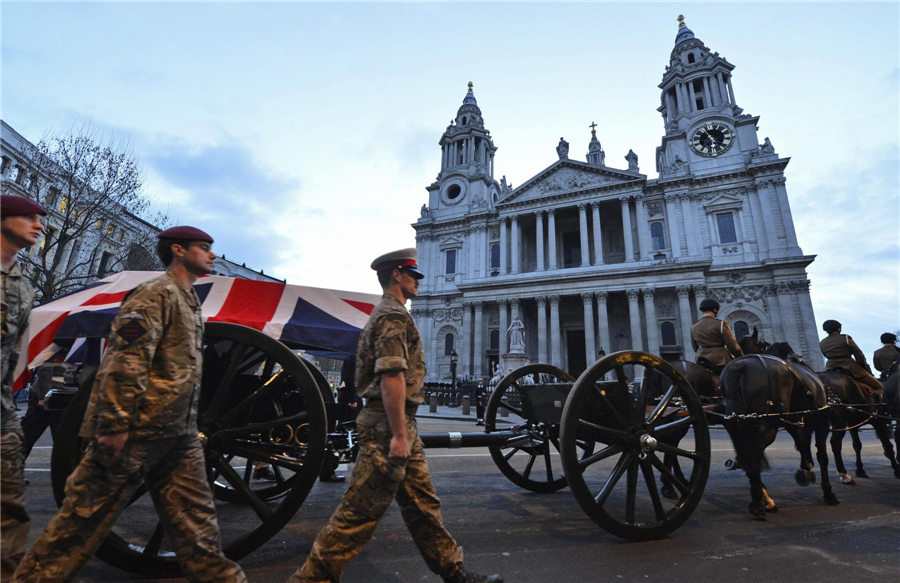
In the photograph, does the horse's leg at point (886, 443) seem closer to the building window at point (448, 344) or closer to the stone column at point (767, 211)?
the stone column at point (767, 211)

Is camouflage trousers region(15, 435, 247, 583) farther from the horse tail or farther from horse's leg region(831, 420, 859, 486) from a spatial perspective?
horse's leg region(831, 420, 859, 486)

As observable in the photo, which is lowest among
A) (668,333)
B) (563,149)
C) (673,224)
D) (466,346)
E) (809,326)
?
(466,346)

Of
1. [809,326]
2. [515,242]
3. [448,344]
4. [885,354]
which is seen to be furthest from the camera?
[448,344]

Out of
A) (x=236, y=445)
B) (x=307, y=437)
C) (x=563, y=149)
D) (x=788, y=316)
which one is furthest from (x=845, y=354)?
(x=563, y=149)

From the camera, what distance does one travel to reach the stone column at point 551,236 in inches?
1341

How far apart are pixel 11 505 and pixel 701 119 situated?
43009 mm

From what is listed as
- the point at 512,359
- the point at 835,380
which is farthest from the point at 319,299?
the point at 512,359

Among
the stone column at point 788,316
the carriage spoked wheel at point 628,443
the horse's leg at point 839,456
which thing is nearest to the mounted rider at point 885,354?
the horse's leg at point 839,456

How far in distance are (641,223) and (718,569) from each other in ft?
111

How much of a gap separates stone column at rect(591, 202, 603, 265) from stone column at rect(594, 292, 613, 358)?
3.57 meters

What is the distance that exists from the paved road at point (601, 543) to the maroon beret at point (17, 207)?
225 centimetres

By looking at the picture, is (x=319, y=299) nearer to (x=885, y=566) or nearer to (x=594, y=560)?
(x=594, y=560)

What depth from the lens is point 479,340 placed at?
3416 cm

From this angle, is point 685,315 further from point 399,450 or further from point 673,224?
point 399,450
